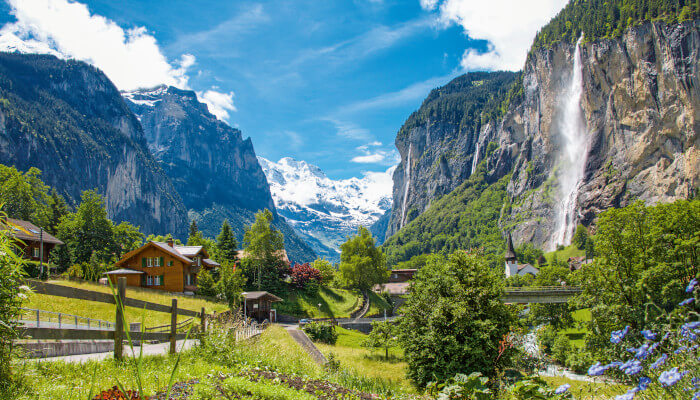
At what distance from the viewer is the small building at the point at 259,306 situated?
140 feet

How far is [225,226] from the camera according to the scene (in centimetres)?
6112

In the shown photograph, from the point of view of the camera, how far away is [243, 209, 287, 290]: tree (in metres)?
54.1

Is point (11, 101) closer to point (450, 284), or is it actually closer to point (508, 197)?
point (450, 284)

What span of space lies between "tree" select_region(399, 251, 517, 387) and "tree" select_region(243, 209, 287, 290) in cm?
3700

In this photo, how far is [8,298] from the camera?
5570 mm

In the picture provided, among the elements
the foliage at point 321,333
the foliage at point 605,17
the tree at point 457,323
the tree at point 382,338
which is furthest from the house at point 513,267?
the tree at point 457,323

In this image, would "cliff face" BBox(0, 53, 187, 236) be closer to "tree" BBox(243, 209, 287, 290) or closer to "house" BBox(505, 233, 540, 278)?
"tree" BBox(243, 209, 287, 290)

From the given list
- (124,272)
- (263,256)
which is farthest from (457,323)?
(263,256)

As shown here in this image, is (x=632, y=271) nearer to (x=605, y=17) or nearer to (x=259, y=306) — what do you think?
(x=259, y=306)

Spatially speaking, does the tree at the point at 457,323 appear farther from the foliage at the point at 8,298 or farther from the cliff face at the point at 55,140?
the cliff face at the point at 55,140

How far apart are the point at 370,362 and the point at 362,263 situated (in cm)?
3319

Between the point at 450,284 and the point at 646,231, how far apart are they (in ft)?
70.1

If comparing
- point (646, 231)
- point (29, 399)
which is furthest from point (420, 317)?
point (646, 231)

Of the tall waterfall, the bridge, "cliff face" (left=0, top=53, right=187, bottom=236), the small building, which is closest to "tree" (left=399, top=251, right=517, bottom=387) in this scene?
the small building
